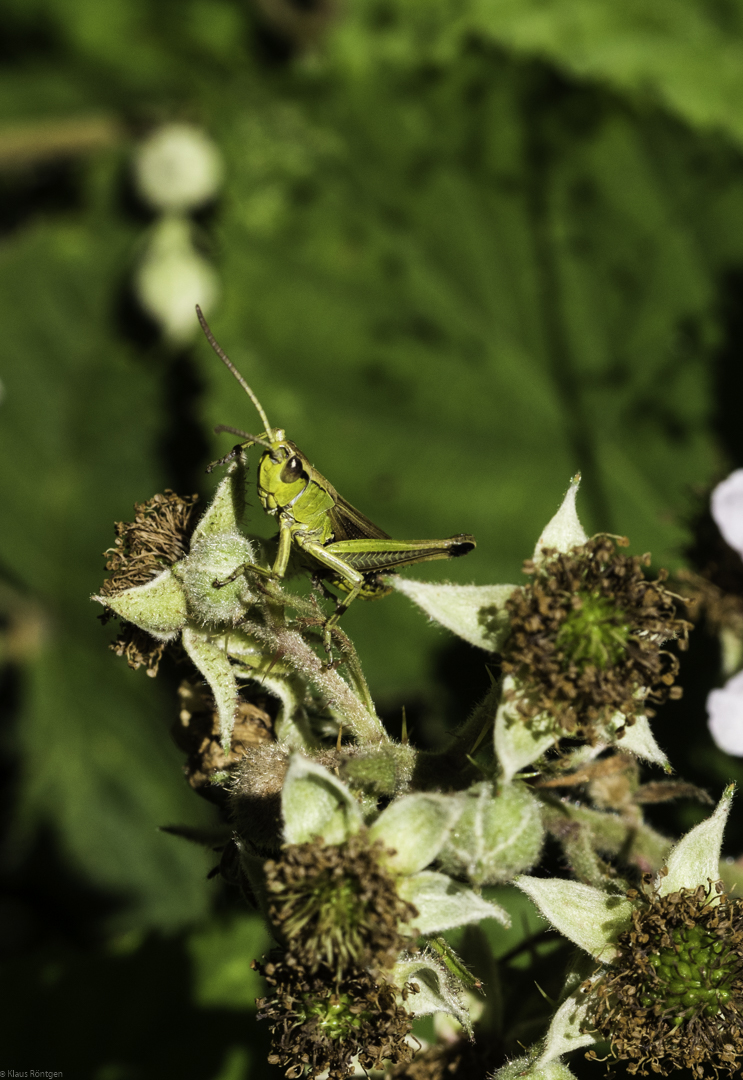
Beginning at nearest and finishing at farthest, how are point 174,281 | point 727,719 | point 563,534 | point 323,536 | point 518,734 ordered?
point 518,734 < point 563,534 < point 727,719 < point 323,536 < point 174,281

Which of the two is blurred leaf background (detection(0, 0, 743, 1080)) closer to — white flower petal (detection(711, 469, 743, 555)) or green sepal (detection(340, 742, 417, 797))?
white flower petal (detection(711, 469, 743, 555))

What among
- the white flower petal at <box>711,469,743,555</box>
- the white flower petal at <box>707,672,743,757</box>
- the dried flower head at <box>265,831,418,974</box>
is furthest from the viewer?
the white flower petal at <box>711,469,743,555</box>

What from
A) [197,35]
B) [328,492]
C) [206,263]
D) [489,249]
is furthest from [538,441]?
[197,35]

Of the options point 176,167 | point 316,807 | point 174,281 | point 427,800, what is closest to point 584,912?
point 427,800

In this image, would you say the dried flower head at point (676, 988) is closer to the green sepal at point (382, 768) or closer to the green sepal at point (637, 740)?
the green sepal at point (637, 740)

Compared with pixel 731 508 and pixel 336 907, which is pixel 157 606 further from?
pixel 731 508

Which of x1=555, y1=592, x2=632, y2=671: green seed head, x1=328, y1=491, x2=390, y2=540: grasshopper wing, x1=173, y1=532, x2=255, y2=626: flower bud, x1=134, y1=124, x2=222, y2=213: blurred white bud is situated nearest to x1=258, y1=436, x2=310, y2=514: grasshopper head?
x1=328, y1=491, x2=390, y2=540: grasshopper wing
